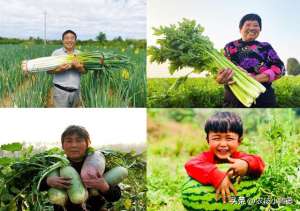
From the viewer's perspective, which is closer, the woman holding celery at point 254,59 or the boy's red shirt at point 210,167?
the boy's red shirt at point 210,167

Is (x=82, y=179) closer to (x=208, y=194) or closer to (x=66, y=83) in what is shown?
(x=66, y=83)

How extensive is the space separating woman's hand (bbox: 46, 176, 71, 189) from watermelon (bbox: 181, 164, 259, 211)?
2.85 feet

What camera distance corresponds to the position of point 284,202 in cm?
526

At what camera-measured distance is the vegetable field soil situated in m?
5.24

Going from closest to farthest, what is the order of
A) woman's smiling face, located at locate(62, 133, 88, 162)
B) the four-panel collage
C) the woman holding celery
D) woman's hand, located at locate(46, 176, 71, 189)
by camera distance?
woman's hand, located at locate(46, 176, 71, 189)
woman's smiling face, located at locate(62, 133, 88, 162)
the four-panel collage
the woman holding celery

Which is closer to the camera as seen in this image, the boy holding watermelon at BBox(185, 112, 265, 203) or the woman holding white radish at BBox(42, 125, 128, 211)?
the woman holding white radish at BBox(42, 125, 128, 211)

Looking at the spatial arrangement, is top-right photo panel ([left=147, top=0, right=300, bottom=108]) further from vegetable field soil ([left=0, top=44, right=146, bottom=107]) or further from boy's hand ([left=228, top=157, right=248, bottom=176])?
boy's hand ([left=228, top=157, right=248, bottom=176])

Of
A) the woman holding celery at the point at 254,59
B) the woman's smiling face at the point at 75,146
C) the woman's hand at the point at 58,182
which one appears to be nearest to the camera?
the woman's hand at the point at 58,182

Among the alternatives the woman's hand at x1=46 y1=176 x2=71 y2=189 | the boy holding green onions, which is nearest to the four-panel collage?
the boy holding green onions

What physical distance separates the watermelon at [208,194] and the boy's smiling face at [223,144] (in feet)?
0.30

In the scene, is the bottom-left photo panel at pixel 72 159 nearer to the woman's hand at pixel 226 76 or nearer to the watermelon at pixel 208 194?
the watermelon at pixel 208 194

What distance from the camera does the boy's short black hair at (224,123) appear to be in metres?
5.15

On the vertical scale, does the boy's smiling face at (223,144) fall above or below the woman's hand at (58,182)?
above

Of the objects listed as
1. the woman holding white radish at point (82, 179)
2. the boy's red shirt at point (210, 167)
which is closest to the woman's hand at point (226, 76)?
the boy's red shirt at point (210, 167)
